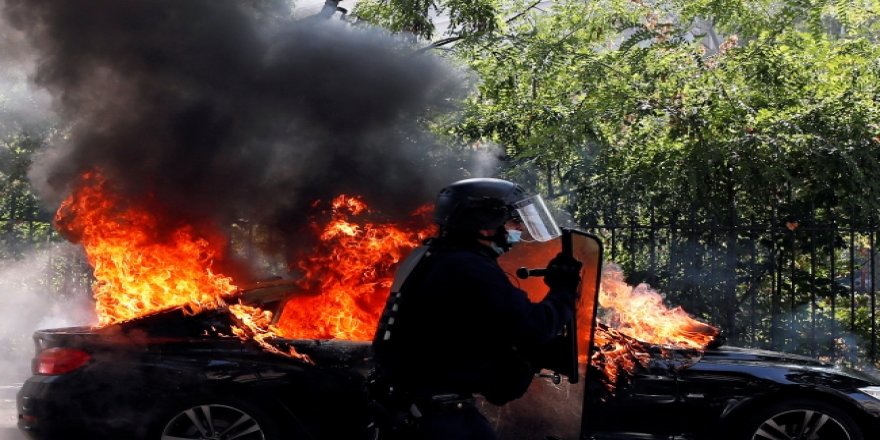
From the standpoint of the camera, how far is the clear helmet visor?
3654mm

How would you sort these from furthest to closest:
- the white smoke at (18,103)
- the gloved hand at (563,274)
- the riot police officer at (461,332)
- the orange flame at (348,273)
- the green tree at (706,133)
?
1. the green tree at (706,133)
2. the white smoke at (18,103)
3. the orange flame at (348,273)
4. the gloved hand at (563,274)
5. the riot police officer at (461,332)

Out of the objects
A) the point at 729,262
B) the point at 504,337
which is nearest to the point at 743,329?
the point at 729,262

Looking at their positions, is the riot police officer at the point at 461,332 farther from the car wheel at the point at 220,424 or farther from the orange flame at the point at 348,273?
the orange flame at the point at 348,273

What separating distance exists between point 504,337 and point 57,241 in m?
9.65

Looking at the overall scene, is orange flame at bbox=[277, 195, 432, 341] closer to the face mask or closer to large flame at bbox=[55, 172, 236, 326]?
large flame at bbox=[55, 172, 236, 326]

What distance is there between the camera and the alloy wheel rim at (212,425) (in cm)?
533

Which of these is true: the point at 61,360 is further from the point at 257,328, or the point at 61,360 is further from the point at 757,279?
the point at 757,279

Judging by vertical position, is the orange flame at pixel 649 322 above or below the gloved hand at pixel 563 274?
above

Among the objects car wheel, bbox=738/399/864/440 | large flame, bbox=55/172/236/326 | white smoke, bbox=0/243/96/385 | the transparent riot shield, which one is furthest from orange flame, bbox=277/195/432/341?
white smoke, bbox=0/243/96/385

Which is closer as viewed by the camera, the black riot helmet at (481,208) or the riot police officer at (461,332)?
the riot police officer at (461,332)

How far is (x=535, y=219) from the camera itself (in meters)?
3.74

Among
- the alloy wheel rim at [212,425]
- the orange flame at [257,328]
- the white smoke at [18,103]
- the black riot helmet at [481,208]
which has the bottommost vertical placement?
the alloy wheel rim at [212,425]

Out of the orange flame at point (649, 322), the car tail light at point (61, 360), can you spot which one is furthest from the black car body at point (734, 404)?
the car tail light at point (61, 360)

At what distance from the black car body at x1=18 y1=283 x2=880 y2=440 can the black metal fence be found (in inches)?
177
